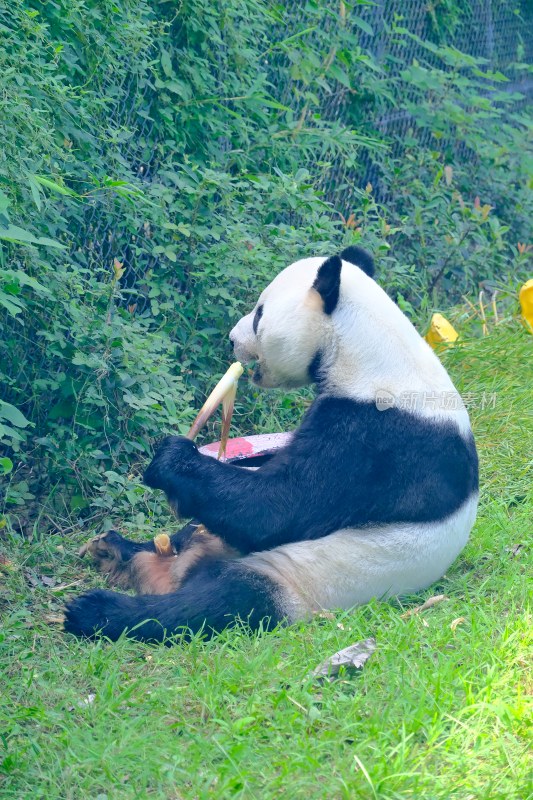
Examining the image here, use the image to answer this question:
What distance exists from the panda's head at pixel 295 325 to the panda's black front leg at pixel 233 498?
46cm

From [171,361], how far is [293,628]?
1751mm

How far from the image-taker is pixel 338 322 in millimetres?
3617

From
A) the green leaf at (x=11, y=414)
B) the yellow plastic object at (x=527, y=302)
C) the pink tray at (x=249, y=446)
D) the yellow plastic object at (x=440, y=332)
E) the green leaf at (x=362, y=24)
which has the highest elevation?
the green leaf at (x=362, y=24)

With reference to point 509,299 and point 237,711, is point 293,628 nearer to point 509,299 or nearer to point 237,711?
point 237,711

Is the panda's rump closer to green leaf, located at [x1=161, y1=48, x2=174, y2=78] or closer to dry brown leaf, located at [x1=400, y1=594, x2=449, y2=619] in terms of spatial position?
dry brown leaf, located at [x1=400, y1=594, x2=449, y2=619]

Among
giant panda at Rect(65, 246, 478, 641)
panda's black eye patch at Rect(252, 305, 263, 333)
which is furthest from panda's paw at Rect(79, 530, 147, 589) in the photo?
panda's black eye patch at Rect(252, 305, 263, 333)

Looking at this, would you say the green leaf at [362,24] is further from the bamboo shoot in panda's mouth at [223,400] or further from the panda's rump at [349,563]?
the panda's rump at [349,563]

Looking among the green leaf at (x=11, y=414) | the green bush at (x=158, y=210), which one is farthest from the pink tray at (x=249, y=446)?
the green leaf at (x=11, y=414)

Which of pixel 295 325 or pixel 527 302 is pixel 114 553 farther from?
pixel 527 302

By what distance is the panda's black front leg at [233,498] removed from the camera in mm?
3453

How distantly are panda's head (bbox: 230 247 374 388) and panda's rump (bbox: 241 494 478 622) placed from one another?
0.66 metres

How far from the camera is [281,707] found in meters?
2.83

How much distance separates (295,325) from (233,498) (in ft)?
2.22

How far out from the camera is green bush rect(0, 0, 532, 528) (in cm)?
424
